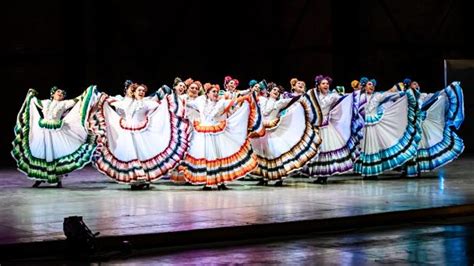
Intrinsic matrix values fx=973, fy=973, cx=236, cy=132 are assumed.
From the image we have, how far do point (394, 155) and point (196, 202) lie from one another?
4621 mm

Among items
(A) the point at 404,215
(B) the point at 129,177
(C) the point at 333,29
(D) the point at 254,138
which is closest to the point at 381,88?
(C) the point at 333,29

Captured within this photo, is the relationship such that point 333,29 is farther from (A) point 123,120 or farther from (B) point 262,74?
(A) point 123,120

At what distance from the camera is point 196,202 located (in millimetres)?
11492

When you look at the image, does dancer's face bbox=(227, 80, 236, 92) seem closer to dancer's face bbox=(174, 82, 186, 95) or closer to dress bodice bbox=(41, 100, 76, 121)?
dancer's face bbox=(174, 82, 186, 95)

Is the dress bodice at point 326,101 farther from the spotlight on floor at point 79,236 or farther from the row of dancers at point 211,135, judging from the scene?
the spotlight on floor at point 79,236

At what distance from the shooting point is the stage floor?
9.37 metres

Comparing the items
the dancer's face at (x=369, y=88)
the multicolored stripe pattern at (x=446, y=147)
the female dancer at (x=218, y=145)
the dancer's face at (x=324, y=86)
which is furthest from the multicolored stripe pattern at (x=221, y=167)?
the multicolored stripe pattern at (x=446, y=147)

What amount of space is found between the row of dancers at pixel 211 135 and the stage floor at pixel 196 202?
30 cm

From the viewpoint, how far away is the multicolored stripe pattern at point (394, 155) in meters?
15.0

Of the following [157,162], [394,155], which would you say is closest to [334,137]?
[394,155]

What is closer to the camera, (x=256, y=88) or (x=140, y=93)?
(x=140, y=93)

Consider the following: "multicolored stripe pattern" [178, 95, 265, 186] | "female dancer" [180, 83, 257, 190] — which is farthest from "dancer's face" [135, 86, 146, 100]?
"multicolored stripe pattern" [178, 95, 265, 186]

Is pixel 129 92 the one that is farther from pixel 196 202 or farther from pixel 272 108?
pixel 196 202

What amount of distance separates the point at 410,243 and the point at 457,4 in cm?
1540
